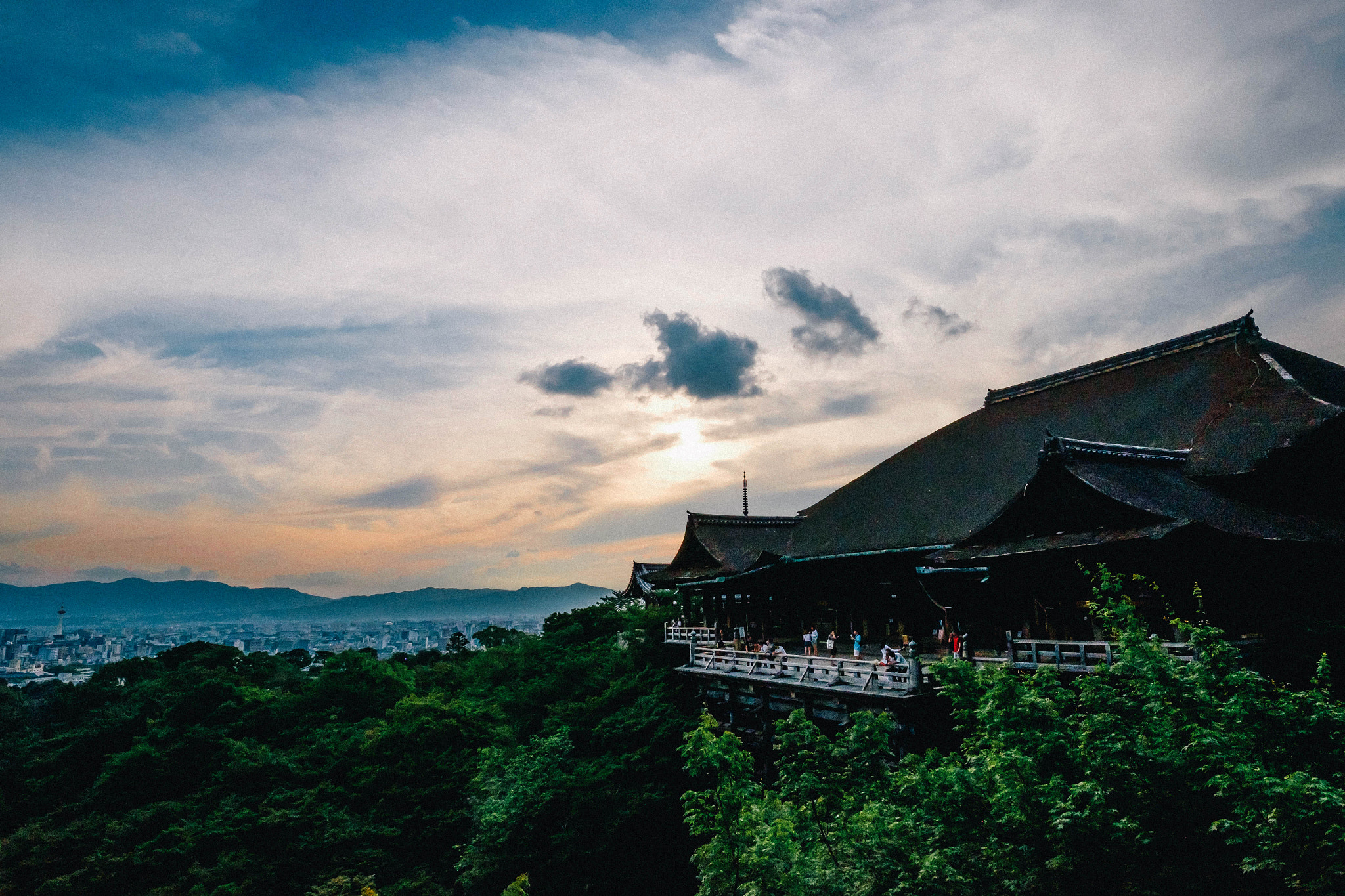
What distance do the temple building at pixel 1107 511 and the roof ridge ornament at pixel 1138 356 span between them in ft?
0.17

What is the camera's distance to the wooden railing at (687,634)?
29125 millimetres

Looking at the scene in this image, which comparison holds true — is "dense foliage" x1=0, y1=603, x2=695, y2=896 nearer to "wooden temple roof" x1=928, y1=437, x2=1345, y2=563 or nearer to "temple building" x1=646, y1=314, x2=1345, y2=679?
"temple building" x1=646, y1=314, x2=1345, y2=679

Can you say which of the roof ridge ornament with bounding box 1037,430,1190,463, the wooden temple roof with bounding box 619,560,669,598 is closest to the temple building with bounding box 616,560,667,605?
the wooden temple roof with bounding box 619,560,669,598

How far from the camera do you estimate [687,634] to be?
31875 mm

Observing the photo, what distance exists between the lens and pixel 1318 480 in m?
18.2

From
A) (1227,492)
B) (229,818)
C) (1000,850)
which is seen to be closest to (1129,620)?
(1000,850)

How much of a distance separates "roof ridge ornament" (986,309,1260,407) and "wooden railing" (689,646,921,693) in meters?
13.1

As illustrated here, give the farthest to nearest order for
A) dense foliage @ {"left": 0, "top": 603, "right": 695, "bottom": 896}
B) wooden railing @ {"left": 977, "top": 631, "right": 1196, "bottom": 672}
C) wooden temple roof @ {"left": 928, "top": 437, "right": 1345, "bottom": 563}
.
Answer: dense foliage @ {"left": 0, "top": 603, "right": 695, "bottom": 896}
wooden temple roof @ {"left": 928, "top": 437, "right": 1345, "bottom": 563}
wooden railing @ {"left": 977, "top": 631, "right": 1196, "bottom": 672}

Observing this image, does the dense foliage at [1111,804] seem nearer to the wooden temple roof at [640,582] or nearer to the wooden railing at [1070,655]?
the wooden railing at [1070,655]

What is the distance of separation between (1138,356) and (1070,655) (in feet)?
48.4

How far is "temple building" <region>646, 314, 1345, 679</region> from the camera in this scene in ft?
53.6

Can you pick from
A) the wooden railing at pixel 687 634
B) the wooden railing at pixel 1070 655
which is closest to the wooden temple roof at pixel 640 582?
the wooden railing at pixel 687 634

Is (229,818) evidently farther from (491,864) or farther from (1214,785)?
(1214,785)

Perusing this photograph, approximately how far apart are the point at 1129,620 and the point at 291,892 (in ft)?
88.3
